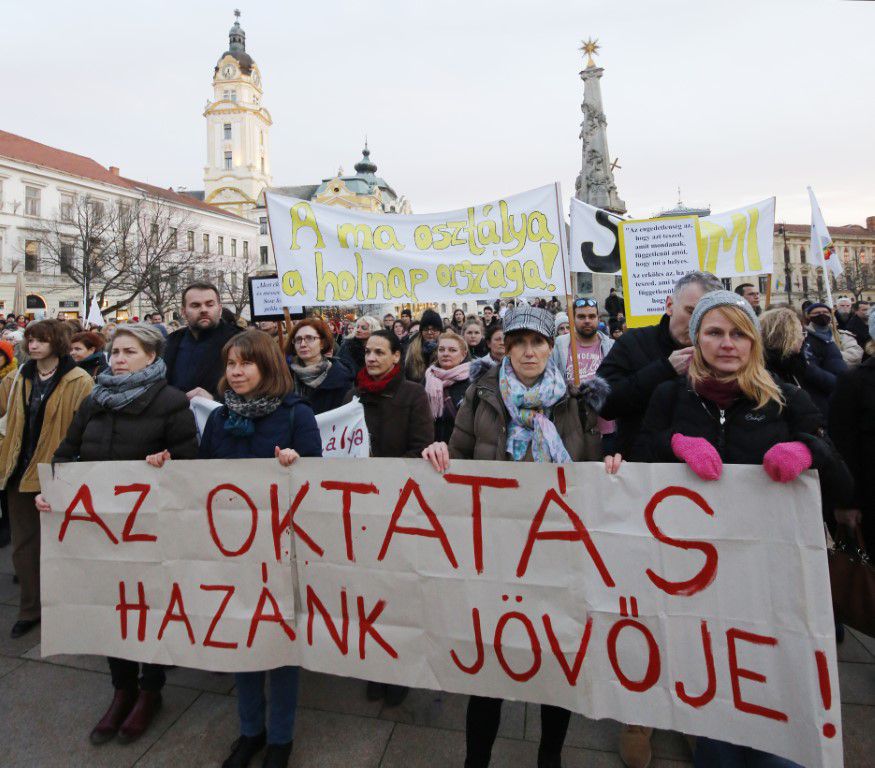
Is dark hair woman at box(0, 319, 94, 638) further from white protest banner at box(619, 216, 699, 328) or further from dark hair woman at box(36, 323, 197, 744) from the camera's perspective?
white protest banner at box(619, 216, 699, 328)

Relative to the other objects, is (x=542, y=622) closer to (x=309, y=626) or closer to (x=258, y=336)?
(x=309, y=626)

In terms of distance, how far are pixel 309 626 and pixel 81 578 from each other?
114cm

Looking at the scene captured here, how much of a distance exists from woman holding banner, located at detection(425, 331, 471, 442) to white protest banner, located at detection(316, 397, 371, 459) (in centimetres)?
107

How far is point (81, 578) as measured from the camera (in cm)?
258

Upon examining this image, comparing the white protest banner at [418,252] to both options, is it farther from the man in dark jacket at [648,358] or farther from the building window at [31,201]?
the building window at [31,201]

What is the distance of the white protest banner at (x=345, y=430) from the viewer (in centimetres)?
336

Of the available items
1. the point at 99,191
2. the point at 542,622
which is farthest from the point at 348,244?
the point at 99,191

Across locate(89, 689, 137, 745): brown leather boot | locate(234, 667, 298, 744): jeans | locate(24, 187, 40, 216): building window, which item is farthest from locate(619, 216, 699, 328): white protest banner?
locate(24, 187, 40, 216): building window

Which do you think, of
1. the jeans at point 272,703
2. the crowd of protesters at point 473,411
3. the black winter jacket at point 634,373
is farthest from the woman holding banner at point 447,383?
the jeans at point 272,703

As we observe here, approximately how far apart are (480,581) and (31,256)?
49.5 m

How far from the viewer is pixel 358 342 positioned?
5.73 meters

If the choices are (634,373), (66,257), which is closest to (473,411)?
(634,373)

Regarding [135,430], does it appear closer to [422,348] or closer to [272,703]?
[272,703]

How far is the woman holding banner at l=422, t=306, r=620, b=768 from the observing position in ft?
7.36
